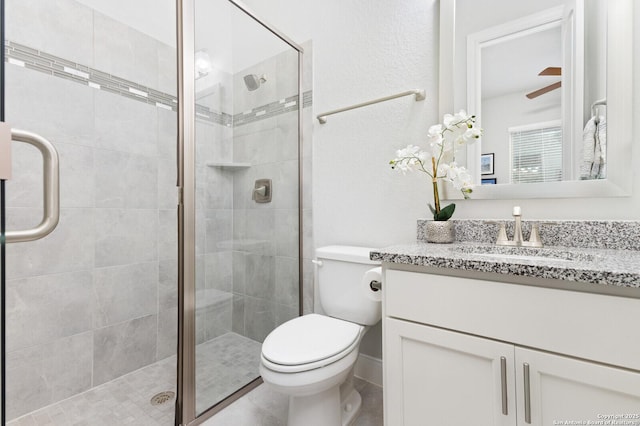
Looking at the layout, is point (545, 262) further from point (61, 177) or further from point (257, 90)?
point (61, 177)

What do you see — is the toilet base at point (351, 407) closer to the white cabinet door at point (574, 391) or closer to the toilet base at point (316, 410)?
the toilet base at point (316, 410)

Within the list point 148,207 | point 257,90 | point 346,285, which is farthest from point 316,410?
point 257,90

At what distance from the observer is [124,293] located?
175 cm

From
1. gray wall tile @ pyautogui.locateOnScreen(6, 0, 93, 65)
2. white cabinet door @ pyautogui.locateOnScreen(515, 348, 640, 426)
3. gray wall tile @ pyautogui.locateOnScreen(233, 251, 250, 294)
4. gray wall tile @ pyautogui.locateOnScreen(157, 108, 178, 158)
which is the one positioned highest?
gray wall tile @ pyautogui.locateOnScreen(6, 0, 93, 65)

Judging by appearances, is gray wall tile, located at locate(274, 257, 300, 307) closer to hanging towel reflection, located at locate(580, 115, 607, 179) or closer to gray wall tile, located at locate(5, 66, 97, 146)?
gray wall tile, located at locate(5, 66, 97, 146)

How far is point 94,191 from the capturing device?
164 centimetres

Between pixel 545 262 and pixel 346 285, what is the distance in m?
0.86

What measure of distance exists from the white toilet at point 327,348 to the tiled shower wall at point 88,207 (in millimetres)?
1077

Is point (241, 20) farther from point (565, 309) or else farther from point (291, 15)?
point (565, 309)

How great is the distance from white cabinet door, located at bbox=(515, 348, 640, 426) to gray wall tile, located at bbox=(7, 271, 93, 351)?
1980 millimetres

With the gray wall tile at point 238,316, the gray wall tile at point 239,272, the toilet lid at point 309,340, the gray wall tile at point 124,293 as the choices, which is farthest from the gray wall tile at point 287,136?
the gray wall tile at point 124,293

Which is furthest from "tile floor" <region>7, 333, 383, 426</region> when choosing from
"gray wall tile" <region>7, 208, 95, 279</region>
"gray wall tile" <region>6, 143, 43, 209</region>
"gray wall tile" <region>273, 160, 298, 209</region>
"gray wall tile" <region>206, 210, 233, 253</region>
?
"gray wall tile" <region>6, 143, 43, 209</region>

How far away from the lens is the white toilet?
41.6 inches

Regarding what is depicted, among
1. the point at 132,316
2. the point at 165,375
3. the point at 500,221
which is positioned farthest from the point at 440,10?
the point at 165,375
